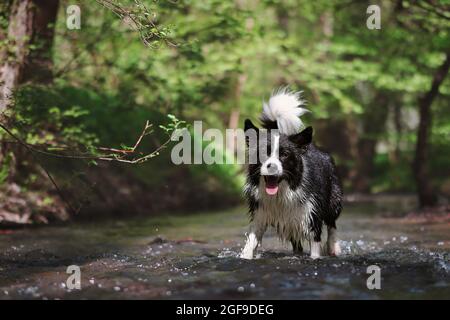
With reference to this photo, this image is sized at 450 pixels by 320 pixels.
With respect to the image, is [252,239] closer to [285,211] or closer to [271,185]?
[285,211]

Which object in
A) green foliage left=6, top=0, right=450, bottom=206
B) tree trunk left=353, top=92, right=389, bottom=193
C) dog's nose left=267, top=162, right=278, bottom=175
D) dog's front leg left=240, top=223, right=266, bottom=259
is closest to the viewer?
dog's nose left=267, top=162, right=278, bottom=175

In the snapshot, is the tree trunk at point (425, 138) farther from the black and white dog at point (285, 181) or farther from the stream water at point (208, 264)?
the black and white dog at point (285, 181)

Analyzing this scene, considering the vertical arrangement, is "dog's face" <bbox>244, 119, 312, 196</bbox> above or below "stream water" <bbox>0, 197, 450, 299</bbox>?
above

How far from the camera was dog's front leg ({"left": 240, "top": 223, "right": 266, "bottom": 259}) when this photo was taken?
6.79m

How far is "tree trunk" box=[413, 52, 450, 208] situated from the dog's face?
20.9ft

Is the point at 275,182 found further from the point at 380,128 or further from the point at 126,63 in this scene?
the point at 380,128

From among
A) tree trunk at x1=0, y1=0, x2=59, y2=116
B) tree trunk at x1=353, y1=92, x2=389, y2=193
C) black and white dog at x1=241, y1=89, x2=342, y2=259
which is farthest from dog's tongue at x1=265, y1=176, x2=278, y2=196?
tree trunk at x1=353, y1=92, x2=389, y2=193

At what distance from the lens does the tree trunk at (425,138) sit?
12141 millimetres

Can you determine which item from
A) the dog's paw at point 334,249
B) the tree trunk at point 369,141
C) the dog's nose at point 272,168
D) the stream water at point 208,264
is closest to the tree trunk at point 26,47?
the stream water at point 208,264

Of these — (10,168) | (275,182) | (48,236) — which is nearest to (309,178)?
(275,182)

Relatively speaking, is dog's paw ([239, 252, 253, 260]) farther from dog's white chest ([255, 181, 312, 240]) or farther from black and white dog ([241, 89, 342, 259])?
dog's white chest ([255, 181, 312, 240])

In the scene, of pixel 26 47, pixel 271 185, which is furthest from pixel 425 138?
pixel 26 47

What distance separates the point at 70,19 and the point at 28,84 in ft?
5.64

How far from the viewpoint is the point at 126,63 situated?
11.8 metres
